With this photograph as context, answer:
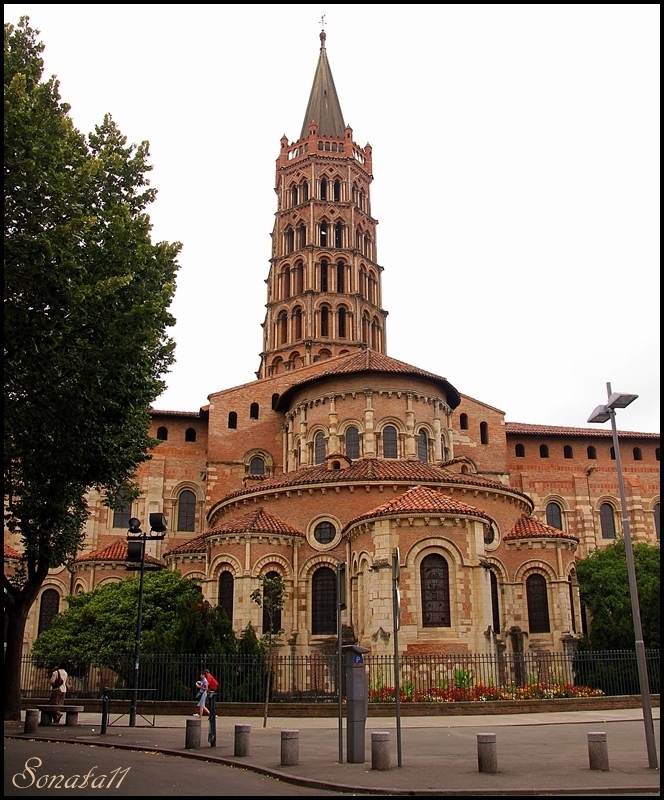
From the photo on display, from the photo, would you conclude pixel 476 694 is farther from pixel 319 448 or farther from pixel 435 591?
pixel 319 448

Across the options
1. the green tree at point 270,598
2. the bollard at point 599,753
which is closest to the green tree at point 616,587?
the green tree at point 270,598

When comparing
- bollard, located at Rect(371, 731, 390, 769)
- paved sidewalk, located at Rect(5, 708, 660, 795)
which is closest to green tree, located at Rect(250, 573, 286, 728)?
paved sidewalk, located at Rect(5, 708, 660, 795)

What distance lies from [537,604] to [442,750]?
1769cm

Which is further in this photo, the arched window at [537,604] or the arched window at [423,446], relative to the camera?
the arched window at [423,446]

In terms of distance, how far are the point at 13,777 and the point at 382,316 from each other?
166 feet

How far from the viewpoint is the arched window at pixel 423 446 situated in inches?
1487

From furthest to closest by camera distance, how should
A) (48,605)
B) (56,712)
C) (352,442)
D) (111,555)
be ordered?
(48,605) → (111,555) → (352,442) → (56,712)

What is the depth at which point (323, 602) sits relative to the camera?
31984 mm

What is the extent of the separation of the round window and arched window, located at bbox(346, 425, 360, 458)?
5.42 m

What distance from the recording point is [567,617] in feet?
105

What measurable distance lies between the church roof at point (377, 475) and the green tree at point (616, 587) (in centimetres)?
667

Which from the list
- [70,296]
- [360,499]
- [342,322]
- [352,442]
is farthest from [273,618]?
[342,322]

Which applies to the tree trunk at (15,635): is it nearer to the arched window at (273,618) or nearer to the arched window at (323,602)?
the arched window at (273,618)

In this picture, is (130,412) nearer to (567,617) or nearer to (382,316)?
(567,617)
